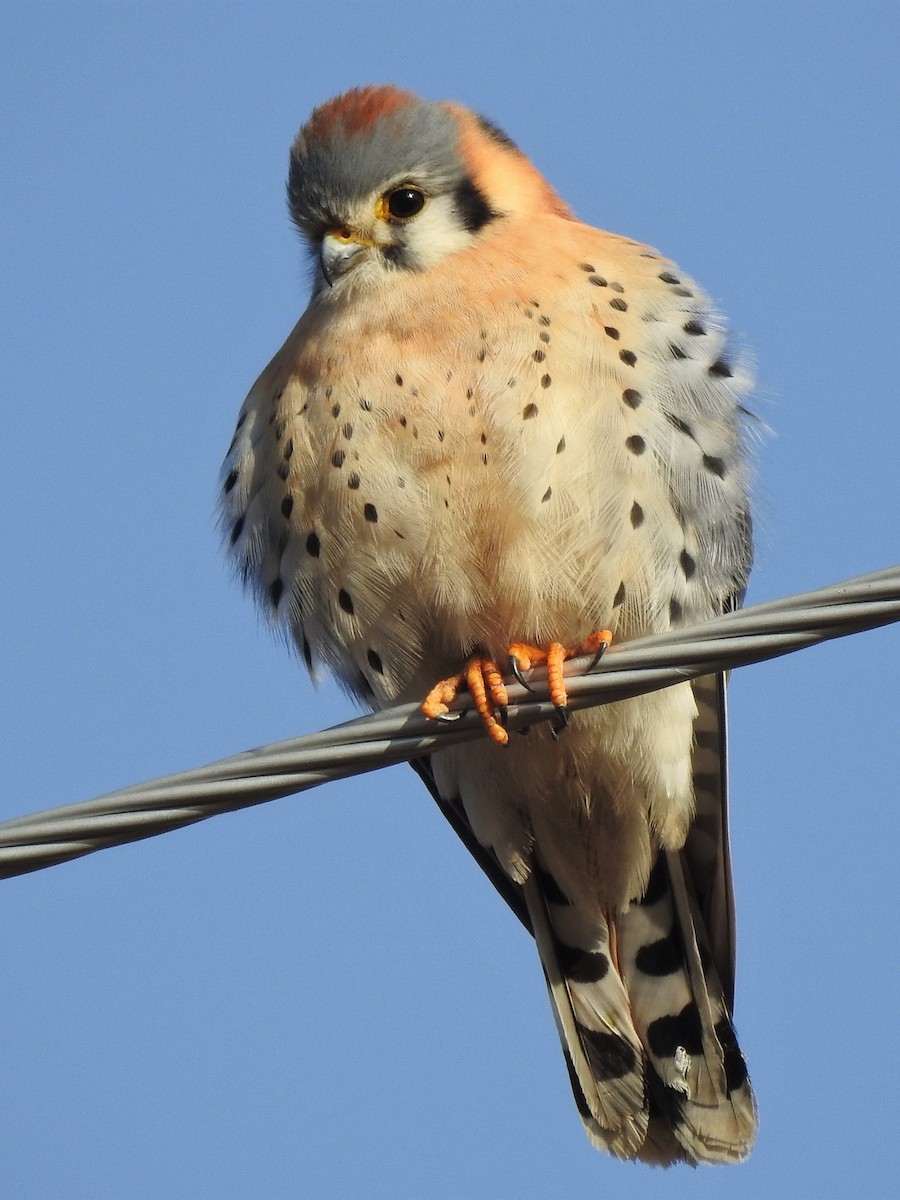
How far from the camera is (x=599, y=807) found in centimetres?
418

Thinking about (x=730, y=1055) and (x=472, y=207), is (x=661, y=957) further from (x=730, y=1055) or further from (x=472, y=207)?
(x=472, y=207)

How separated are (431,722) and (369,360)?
1.21m

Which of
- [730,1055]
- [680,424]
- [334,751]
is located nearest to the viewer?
[334,751]

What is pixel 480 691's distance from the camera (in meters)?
3.44

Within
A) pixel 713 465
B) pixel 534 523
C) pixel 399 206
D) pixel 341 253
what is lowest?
pixel 534 523

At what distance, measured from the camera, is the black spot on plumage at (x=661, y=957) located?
13.8 feet

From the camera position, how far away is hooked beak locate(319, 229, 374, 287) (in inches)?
157

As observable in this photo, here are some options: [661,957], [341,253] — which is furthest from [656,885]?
[341,253]

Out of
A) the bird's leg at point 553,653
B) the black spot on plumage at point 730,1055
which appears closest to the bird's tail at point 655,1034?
the black spot on plumage at point 730,1055

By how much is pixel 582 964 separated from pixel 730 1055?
1.43 ft

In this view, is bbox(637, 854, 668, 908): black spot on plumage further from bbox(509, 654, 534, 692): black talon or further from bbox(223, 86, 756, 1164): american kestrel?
bbox(509, 654, 534, 692): black talon

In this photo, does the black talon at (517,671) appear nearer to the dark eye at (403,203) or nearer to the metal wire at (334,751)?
the metal wire at (334,751)

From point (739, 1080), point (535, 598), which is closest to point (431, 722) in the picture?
point (535, 598)

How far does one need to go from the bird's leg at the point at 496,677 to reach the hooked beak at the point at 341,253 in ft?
3.33
